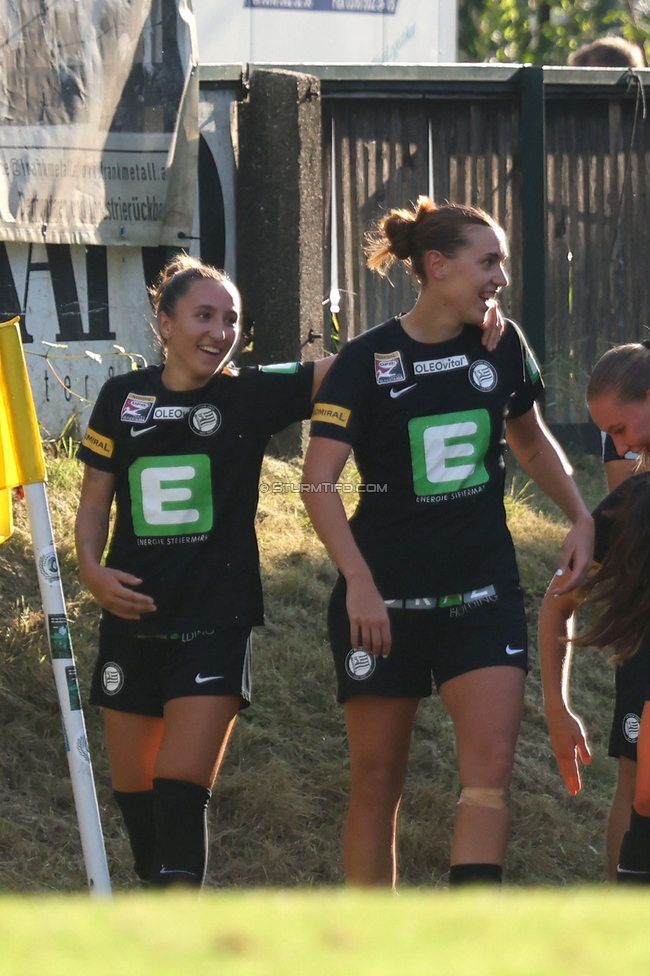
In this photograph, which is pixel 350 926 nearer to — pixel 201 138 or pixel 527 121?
pixel 201 138

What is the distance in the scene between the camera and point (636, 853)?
3.45m

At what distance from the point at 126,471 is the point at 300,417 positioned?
55 centimetres

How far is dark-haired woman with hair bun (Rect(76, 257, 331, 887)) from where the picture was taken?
12.8 feet

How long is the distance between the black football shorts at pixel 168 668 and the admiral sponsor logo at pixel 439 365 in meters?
0.92

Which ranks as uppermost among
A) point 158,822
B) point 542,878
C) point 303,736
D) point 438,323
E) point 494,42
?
point 494,42

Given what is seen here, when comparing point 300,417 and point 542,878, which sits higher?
point 300,417

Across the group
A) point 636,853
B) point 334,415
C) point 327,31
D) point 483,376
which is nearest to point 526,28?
point 327,31

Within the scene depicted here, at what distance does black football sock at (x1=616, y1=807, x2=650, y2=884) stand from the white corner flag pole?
1503mm

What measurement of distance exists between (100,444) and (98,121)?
3.32 metres

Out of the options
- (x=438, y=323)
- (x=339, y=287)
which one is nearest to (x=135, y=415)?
(x=438, y=323)

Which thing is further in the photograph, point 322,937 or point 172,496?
point 172,496

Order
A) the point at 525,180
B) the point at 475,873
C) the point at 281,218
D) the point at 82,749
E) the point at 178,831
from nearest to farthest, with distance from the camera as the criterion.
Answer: the point at 475,873
the point at 178,831
the point at 82,749
the point at 281,218
the point at 525,180

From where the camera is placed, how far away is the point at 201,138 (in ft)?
24.0

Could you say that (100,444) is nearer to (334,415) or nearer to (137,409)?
(137,409)
